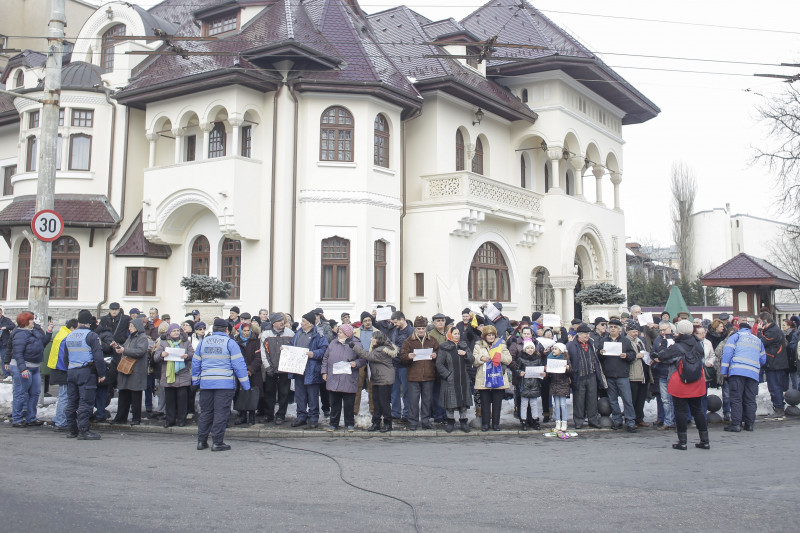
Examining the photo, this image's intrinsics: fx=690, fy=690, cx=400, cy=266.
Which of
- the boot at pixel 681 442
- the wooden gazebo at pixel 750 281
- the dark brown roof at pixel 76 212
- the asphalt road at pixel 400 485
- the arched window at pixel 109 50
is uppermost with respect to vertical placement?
the arched window at pixel 109 50

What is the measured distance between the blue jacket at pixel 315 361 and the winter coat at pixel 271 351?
0.32 meters

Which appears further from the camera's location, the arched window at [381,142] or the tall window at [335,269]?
the arched window at [381,142]

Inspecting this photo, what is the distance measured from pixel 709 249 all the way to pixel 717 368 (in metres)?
49.0

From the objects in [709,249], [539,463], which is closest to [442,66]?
[539,463]

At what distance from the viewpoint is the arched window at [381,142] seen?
21973mm

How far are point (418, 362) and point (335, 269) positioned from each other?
9.76 metres

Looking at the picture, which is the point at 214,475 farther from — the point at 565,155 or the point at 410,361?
the point at 565,155

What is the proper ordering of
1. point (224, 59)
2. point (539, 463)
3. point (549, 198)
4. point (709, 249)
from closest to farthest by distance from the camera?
point (539, 463), point (224, 59), point (549, 198), point (709, 249)

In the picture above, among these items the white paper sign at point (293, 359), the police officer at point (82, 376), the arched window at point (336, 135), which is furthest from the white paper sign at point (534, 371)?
the arched window at point (336, 135)

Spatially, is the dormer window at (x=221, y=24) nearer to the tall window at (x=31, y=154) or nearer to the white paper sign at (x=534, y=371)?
the tall window at (x=31, y=154)

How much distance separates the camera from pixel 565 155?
94.0ft

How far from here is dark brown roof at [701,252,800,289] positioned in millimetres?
20938

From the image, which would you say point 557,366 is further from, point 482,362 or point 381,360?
point 381,360

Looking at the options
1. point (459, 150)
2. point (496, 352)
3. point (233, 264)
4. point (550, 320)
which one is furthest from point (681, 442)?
point (459, 150)
